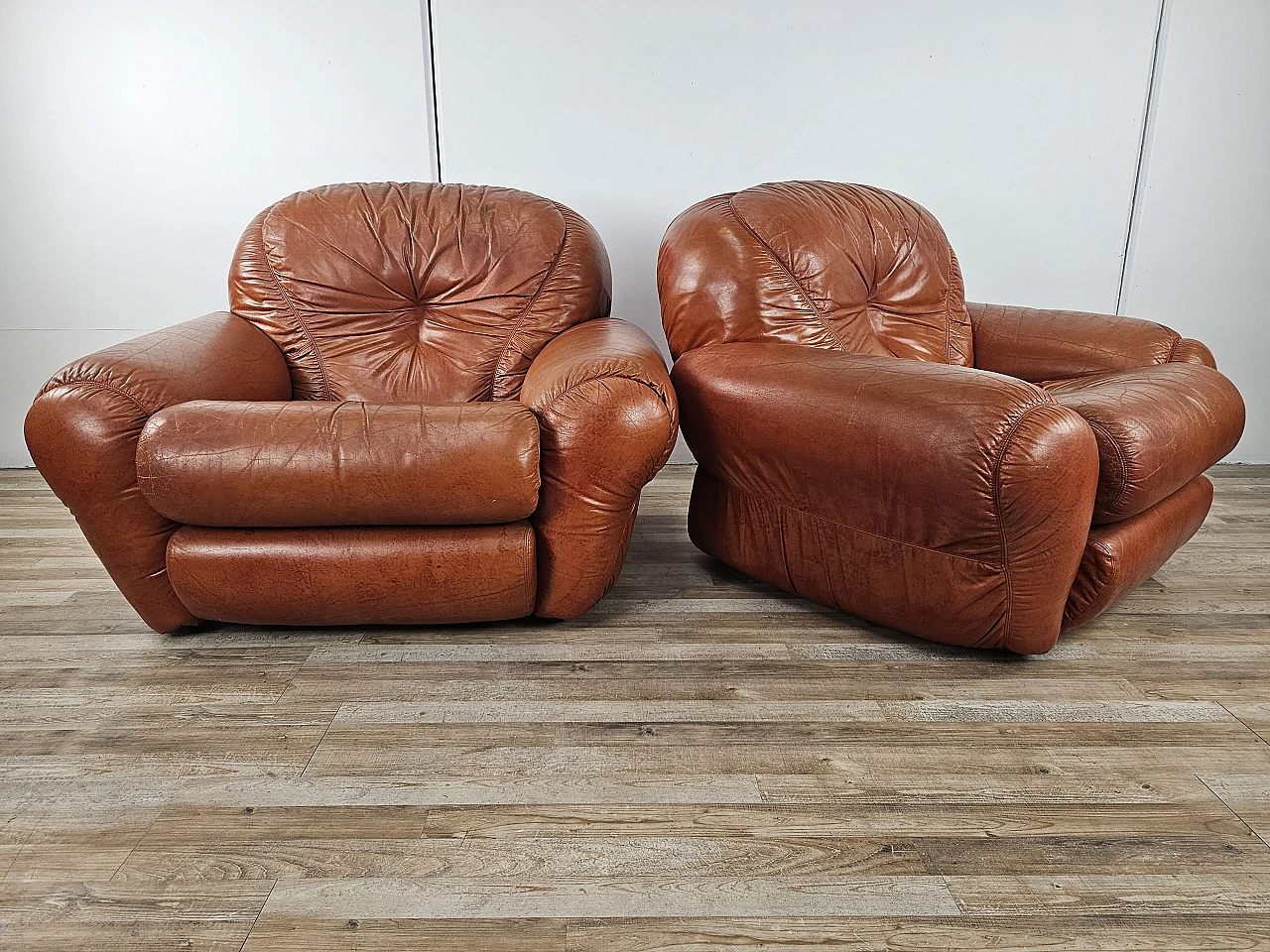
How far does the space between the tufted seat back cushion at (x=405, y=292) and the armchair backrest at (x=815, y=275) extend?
0.36m

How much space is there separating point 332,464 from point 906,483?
113 cm

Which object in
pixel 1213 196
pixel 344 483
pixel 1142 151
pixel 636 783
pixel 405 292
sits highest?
pixel 1142 151

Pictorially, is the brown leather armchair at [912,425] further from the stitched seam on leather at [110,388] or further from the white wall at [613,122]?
the stitched seam on leather at [110,388]

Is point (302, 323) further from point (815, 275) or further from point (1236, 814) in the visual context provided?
point (1236, 814)

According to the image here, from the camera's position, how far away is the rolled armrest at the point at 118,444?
5.81 ft

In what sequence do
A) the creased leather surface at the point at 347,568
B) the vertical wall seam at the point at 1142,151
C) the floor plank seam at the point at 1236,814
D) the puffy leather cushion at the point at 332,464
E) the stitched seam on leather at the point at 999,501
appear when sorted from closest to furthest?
the floor plank seam at the point at 1236,814 < the stitched seam on leather at the point at 999,501 < the puffy leather cushion at the point at 332,464 < the creased leather surface at the point at 347,568 < the vertical wall seam at the point at 1142,151

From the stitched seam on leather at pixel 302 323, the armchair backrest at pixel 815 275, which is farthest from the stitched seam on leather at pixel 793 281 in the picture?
the stitched seam on leather at pixel 302 323

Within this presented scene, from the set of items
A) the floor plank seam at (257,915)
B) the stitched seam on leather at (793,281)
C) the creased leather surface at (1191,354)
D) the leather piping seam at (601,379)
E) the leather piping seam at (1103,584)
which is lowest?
the floor plank seam at (257,915)

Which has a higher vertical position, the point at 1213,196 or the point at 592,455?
the point at 1213,196

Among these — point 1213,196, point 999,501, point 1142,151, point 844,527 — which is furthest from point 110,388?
point 1213,196

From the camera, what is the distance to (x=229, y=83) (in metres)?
3.01

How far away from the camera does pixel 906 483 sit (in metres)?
1.76

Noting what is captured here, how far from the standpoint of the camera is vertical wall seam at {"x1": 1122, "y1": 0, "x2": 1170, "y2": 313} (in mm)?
3103

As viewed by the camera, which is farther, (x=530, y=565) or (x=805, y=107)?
(x=805, y=107)
